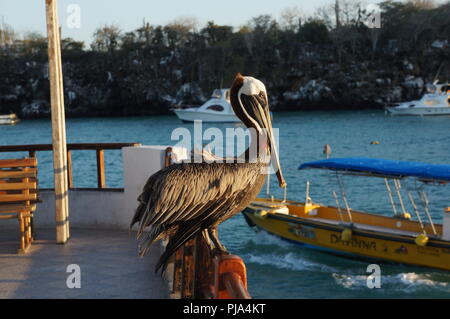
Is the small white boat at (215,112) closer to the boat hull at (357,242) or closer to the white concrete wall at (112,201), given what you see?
the boat hull at (357,242)

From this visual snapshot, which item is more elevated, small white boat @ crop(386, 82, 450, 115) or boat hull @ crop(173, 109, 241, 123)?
small white boat @ crop(386, 82, 450, 115)

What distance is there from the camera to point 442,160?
1510 inches

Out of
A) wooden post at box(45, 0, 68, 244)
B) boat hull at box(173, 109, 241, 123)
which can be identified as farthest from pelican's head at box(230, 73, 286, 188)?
boat hull at box(173, 109, 241, 123)

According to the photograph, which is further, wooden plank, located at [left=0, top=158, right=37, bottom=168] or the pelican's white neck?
wooden plank, located at [left=0, top=158, right=37, bottom=168]

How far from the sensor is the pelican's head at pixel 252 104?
5055mm

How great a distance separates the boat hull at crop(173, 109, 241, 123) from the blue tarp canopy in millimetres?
60063

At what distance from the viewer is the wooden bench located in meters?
7.26

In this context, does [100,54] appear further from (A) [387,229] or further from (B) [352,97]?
(A) [387,229]

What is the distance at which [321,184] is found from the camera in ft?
99.6

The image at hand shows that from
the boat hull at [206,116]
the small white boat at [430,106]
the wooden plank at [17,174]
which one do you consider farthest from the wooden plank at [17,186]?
the small white boat at [430,106]

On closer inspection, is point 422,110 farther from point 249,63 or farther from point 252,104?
point 252,104

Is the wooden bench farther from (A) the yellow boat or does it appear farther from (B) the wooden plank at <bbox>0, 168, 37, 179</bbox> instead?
(A) the yellow boat

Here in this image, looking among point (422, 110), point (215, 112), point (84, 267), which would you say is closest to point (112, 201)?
point (84, 267)

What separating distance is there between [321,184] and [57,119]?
23927 mm
